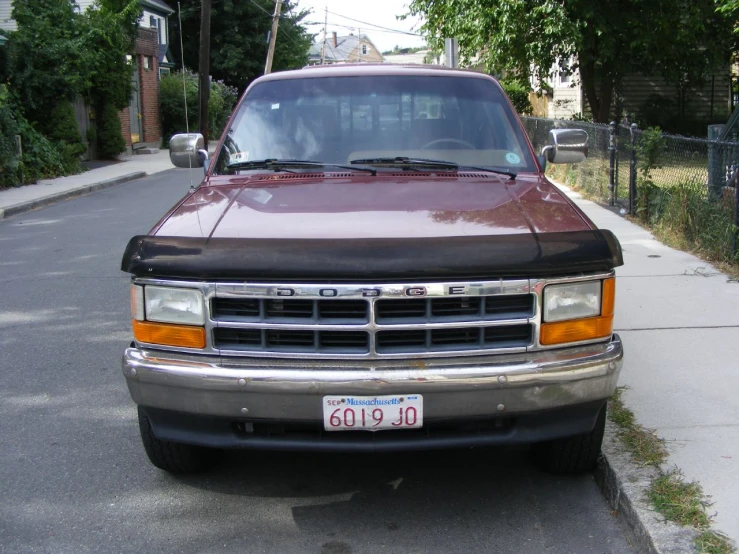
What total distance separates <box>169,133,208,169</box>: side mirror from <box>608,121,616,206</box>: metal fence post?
8174mm

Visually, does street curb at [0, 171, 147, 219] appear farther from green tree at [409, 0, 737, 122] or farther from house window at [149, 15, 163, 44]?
house window at [149, 15, 163, 44]

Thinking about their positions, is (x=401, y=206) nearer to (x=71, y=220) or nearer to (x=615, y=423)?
(x=615, y=423)

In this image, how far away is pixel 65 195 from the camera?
16.9 meters

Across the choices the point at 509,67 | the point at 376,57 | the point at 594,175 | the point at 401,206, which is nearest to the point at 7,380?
the point at 401,206

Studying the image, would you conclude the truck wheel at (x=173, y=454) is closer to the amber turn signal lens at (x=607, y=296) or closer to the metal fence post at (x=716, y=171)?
the amber turn signal lens at (x=607, y=296)

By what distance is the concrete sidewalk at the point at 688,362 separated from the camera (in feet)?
12.9

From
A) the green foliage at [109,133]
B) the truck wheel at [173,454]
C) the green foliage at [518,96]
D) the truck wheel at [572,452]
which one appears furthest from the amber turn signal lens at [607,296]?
the green foliage at [518,96]

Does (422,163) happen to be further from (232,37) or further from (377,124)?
(232,37)

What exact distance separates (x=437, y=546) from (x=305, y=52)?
2118 inches

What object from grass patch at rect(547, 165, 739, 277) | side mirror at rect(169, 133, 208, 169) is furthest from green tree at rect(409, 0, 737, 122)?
side mirror at rect(169, 133, 208, 169)

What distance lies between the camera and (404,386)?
3.22 m

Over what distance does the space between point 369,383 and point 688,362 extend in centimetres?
294

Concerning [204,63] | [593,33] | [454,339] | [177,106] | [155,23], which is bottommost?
[454,339]

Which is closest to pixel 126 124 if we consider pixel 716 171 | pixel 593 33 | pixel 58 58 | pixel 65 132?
pixel 65 132
